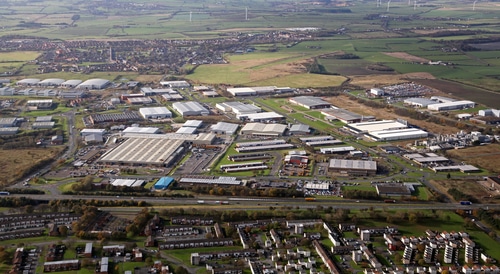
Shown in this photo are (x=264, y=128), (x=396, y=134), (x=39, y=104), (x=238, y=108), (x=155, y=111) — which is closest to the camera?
(x=396, y=134)

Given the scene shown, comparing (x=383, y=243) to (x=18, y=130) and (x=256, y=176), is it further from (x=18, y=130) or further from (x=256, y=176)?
(x=18, y=130)

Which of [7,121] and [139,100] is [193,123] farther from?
[7,121]

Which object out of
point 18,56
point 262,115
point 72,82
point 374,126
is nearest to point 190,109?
point 262,115

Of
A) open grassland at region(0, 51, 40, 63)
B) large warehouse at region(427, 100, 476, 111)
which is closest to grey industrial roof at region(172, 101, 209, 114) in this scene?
large warehouse at region(427, 100, 476, 111)

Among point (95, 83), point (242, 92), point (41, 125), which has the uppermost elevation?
point (242, 92)

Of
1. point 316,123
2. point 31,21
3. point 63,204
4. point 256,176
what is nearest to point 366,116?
point 316,123

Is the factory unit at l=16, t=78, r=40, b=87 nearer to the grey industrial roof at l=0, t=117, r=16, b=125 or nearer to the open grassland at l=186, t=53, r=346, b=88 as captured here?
the grey industrial roof at l=0, t=117, r=16, b=125

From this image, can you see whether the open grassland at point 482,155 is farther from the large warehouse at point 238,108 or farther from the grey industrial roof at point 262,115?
the large warehouse at point 238,108
